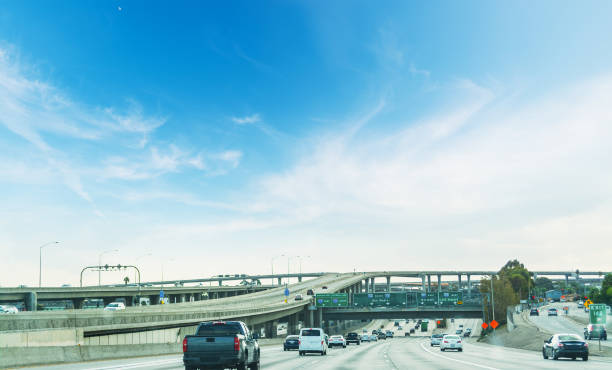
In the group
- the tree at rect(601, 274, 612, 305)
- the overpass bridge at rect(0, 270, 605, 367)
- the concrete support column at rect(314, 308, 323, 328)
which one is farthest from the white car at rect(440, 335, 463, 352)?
the tree at rect(601, 274, 612, 305)

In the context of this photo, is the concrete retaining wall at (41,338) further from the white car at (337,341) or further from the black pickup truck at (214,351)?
the white car at (337,341)

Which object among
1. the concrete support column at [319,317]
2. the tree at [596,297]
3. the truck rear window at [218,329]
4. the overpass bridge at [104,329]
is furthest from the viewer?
the tree at [596,297]

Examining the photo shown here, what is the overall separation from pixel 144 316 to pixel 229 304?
158ft

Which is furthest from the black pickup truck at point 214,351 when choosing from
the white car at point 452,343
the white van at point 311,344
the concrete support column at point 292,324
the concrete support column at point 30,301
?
the concrete support column at point 292,324

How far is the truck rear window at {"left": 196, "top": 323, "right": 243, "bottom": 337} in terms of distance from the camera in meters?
21.7

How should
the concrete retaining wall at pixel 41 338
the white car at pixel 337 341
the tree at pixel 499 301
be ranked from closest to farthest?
1. the concrete retaining wall at pixel 41 338
2. the white car at pixel 337 341
3. the tree at pixel 499 301

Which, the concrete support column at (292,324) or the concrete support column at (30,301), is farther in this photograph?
the concrete support column at (292,324)

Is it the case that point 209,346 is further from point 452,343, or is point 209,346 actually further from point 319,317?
point 319,317

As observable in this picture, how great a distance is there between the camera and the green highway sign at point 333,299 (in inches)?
5231

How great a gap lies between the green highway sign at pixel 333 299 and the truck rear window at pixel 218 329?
11198 cm

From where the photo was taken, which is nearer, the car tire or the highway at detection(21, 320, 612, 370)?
the car tire

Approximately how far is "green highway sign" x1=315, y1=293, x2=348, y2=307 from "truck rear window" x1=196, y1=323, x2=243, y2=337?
367 ft

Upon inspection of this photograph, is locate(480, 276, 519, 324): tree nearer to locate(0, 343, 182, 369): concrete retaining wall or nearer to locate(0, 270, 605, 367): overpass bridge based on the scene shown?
locate(0, 270, 605, 367): overpass bridge

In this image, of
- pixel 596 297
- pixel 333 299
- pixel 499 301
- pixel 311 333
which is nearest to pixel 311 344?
pixel 311 333
